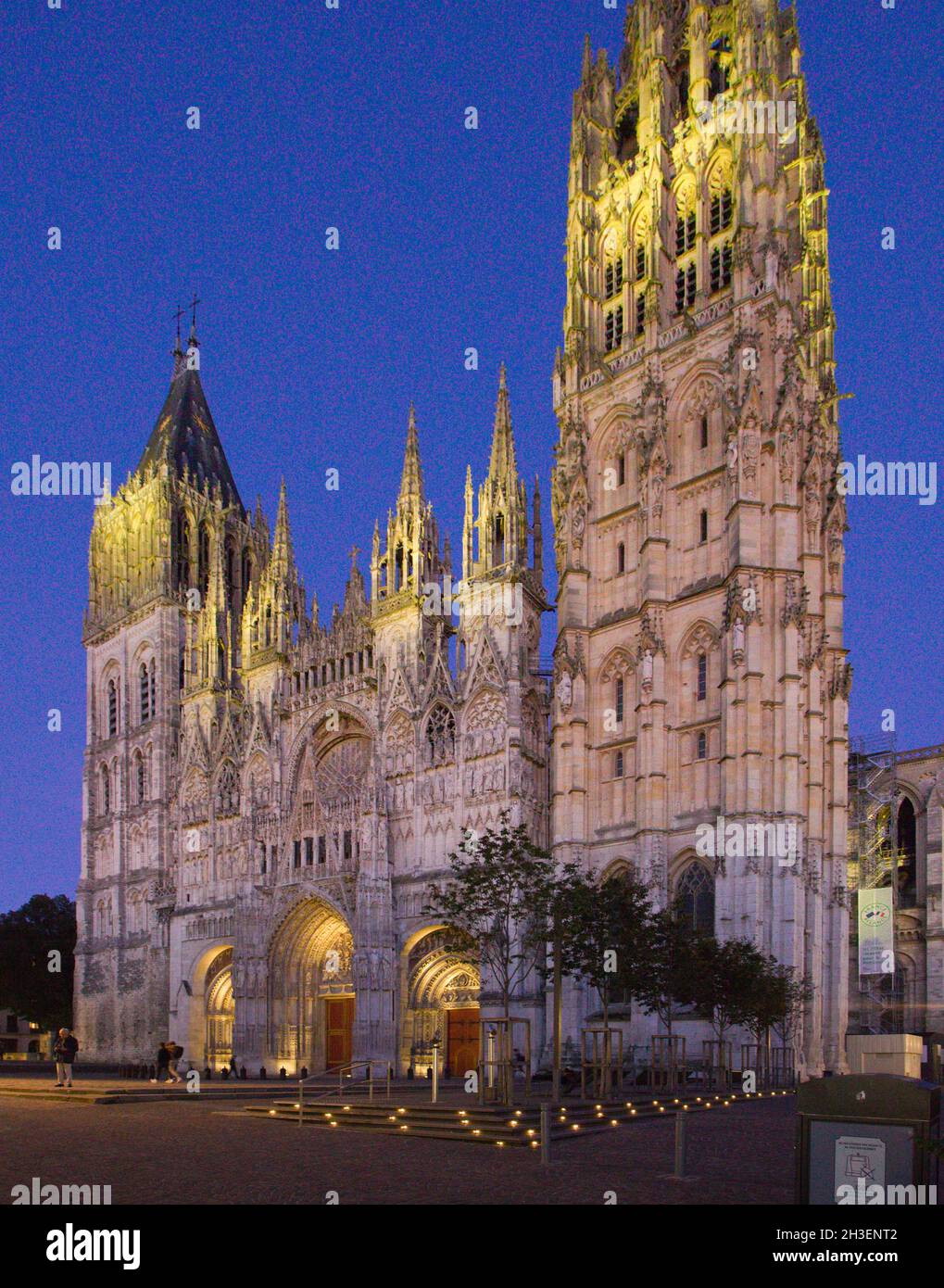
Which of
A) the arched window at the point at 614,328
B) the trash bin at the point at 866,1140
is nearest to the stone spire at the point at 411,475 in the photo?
the arched window at the point at 614,328

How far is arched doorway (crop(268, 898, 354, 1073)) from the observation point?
193ft

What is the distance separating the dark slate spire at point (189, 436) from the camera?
259 ft

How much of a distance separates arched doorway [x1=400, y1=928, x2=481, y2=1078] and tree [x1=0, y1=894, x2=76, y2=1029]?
40.4m

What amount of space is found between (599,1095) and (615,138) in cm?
4333

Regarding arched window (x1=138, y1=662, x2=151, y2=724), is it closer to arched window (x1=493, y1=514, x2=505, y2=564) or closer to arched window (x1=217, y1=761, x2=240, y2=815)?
arched window (x1=217, y1=761, x2=240, y2=815)

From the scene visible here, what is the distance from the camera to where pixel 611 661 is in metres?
52.9

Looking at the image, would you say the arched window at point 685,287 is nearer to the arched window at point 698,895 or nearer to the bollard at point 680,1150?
the arched window at point 698,895

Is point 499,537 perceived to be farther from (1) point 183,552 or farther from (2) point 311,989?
(1) point 183,552

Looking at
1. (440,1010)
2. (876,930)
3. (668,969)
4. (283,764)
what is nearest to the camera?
(668,969)

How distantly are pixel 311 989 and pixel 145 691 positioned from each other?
72.0 feet

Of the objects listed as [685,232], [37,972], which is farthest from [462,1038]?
[37,972]

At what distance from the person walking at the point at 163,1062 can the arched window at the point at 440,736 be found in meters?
14.9
